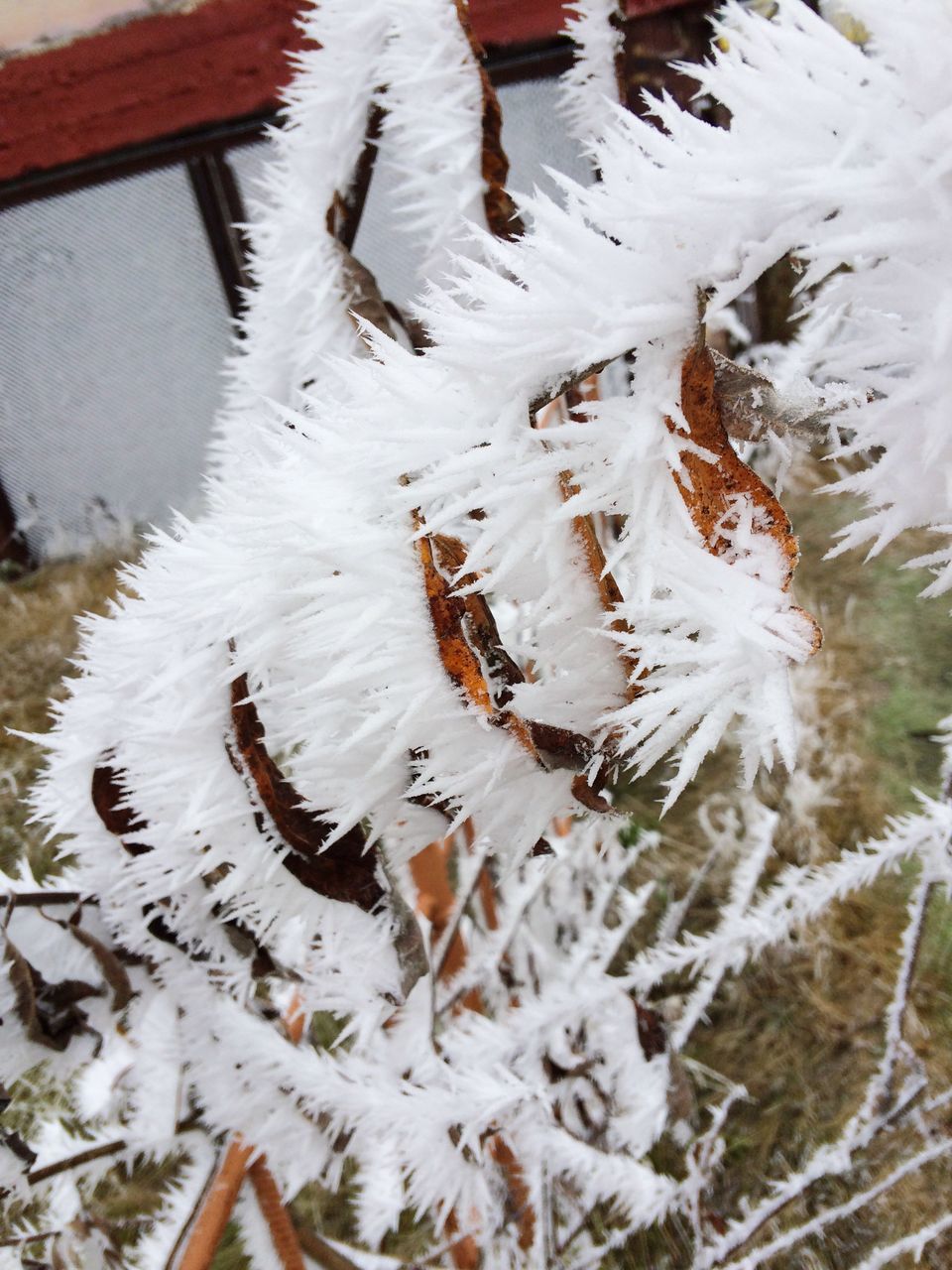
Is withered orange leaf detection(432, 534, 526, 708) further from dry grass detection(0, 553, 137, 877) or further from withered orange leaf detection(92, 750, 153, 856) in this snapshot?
dry grass detection(0, 553, 137, 877)

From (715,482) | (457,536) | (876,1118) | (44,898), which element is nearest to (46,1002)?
(44,898)

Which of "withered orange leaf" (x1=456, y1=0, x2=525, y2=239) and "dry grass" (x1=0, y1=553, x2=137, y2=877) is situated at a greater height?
"withered orange leaf" (x1=456, y1=0, x2=525, y2=239)

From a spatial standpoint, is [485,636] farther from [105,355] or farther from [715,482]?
[105,355]

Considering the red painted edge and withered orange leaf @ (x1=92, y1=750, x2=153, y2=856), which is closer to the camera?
withered orange leaf @ (x1=92, y1=750, x2=153, y2=856)

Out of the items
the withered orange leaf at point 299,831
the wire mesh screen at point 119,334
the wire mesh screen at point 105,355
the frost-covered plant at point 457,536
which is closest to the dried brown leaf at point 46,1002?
the frost-covered plant at point 457,536

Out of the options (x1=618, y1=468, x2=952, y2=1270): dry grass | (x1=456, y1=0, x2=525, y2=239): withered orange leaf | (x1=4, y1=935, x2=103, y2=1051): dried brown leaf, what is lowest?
(x1=618, y1=468, x2=952, y2=1270): dry grass

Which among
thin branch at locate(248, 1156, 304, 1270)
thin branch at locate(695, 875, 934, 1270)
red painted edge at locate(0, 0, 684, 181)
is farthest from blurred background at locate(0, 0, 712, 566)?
thin branch at locate(248, 1156, 304, 1270)

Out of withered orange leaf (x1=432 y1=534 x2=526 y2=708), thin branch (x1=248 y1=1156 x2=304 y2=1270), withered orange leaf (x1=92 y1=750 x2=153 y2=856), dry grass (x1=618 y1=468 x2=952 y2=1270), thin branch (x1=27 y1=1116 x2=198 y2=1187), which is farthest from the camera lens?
dry grass (x1=618 y1=468 x2=952 y2=1270)
